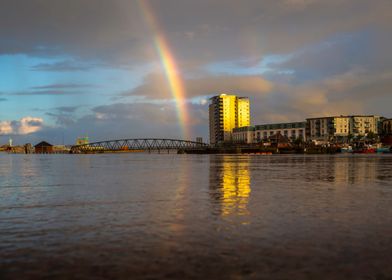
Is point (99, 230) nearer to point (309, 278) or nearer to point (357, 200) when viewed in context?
point (309, 278)

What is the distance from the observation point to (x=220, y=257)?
12.5m

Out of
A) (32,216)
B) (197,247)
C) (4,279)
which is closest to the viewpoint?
(4,279)

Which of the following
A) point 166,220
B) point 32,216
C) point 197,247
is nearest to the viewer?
point 197,247

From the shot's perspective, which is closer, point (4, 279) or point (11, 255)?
point (4, 279)

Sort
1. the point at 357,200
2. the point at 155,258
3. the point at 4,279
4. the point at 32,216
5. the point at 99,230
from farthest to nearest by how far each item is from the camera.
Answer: the point at 357,200 < the point at 32,216 < the point at 99,230 < the point at 155,258 < the point at 4,279

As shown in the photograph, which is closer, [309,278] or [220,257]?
[309,278]

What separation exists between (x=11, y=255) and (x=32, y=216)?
7.81m

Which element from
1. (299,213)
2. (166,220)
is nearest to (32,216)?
(166,220)

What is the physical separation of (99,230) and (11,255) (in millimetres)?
4329

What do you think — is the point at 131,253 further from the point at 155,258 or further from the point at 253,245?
the point at 253,245

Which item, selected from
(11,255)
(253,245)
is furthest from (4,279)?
(253,245)

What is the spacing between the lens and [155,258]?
1248cm

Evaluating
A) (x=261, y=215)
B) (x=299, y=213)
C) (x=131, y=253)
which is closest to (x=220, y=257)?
(x=131, y=253)

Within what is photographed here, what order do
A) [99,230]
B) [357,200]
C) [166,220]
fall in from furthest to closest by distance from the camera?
[357,200] < [166,220] < [99,230]
